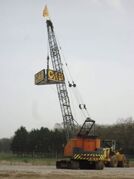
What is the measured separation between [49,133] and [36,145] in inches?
341

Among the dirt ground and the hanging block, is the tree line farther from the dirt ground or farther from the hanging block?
the dirt ground

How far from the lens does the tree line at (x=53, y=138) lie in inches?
5241

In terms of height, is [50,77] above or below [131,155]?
above

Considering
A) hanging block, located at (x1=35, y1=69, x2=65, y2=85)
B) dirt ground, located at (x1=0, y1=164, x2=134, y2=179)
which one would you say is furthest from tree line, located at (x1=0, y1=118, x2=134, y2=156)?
dirt ground, located at (x1=0, y1=164, x2=134, y2=179)

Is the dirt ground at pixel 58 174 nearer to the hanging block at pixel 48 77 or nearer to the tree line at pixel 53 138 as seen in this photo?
the hanging block at pixel 48 77

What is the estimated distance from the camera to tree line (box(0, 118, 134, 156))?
133 metres

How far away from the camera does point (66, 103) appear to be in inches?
3155

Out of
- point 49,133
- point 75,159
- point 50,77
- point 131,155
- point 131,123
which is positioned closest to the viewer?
point 75,159

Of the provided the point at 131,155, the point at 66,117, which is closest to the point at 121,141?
the point at 131,155

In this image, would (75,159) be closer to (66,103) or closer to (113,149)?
(113,149)

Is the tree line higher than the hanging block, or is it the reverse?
the hanging block

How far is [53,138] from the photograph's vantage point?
164 metres

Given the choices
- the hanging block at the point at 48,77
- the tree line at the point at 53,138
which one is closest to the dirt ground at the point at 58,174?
the hanging block at the point at 48,77

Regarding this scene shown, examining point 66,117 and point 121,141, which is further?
point 121,141
